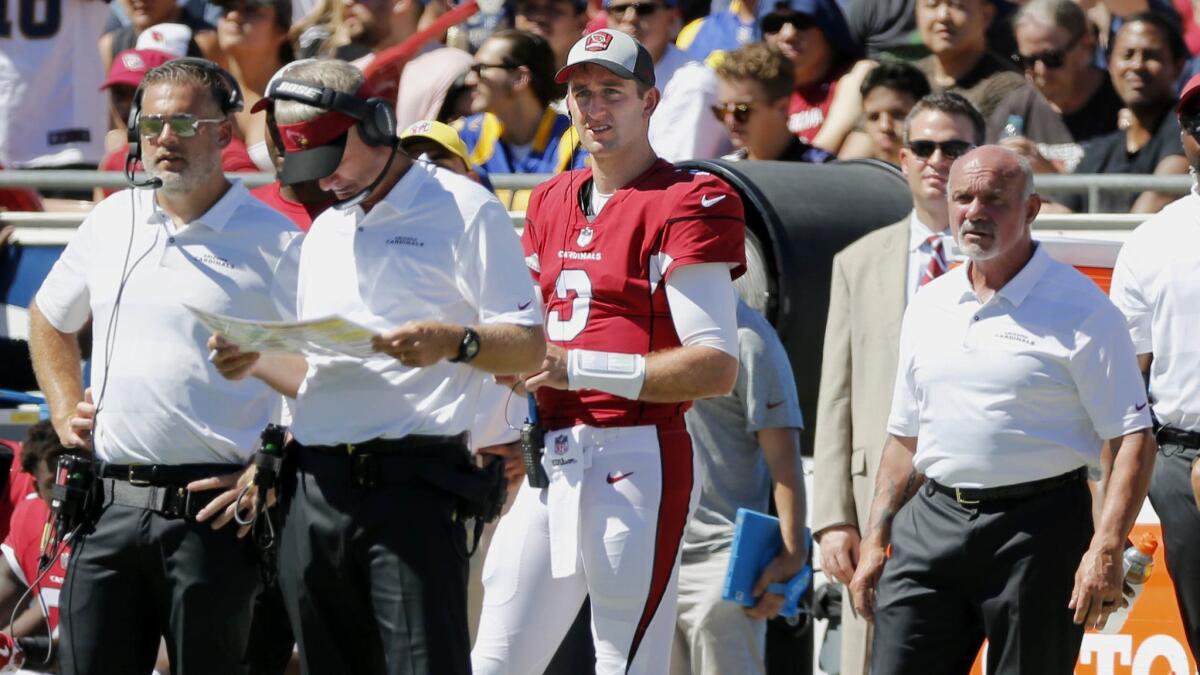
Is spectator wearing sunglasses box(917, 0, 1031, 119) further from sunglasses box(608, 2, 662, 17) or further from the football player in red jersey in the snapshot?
the football player in red jersey

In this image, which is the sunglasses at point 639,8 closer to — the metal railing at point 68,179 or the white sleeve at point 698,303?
the metal railing at point 68,179

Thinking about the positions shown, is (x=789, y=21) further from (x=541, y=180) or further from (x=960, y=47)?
(x=541, y=180)

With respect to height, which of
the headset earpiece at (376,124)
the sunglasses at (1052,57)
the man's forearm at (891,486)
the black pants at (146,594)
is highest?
the headset earpiece at (376,124)

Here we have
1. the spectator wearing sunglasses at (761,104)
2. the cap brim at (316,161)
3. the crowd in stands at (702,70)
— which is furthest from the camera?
the crowd in stands at (702,70)

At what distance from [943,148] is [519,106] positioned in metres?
2.63

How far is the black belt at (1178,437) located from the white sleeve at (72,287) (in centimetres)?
312

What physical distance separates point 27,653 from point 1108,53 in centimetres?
546

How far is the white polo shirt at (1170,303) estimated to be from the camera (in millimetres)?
5895

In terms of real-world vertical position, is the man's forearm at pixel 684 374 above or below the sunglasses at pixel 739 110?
above

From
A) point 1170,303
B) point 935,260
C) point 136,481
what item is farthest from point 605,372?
point 935,260

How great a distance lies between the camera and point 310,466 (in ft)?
17.3

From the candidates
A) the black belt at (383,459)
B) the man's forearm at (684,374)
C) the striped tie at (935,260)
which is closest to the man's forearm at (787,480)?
the striped tie at (935,260)

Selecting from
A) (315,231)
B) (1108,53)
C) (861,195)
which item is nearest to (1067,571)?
(315,231)

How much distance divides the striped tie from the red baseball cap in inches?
161
